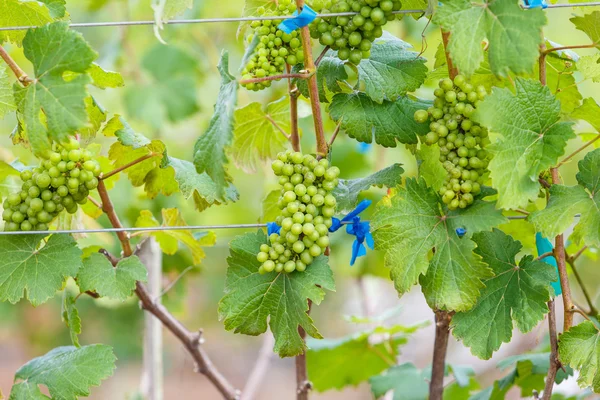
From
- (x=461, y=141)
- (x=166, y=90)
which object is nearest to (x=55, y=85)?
(x=461, y=141)

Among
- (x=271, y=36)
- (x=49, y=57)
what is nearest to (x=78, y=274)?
(x=49, y=57)

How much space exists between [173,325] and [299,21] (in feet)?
1.91

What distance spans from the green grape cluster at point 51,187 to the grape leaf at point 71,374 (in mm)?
199

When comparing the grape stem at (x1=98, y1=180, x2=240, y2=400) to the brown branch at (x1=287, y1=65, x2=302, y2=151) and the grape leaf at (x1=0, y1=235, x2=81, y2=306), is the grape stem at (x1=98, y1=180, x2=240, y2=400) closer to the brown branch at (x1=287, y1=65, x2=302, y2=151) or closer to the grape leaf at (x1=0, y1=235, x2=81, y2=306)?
the grape leaf at (x1=0, y1=235, x2=81, y2=306)

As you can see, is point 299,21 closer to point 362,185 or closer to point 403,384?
point 362,185

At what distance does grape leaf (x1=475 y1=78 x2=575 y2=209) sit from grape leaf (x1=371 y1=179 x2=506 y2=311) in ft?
0.16

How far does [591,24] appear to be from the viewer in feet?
2.83

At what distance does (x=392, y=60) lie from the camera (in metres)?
0.91

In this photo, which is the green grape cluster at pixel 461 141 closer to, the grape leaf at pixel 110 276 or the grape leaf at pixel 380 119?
the grape leaf at pixel 380 119

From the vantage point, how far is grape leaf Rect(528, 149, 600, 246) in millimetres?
788

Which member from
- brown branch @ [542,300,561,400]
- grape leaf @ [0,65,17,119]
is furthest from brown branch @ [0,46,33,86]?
brown branch @ [542,300,561,400]

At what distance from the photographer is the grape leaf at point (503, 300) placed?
33.0 inches

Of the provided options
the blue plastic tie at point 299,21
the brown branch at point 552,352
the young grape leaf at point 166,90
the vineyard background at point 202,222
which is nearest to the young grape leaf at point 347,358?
the vineyard background at point 202,222

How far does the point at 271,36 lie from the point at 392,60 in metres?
0.16
